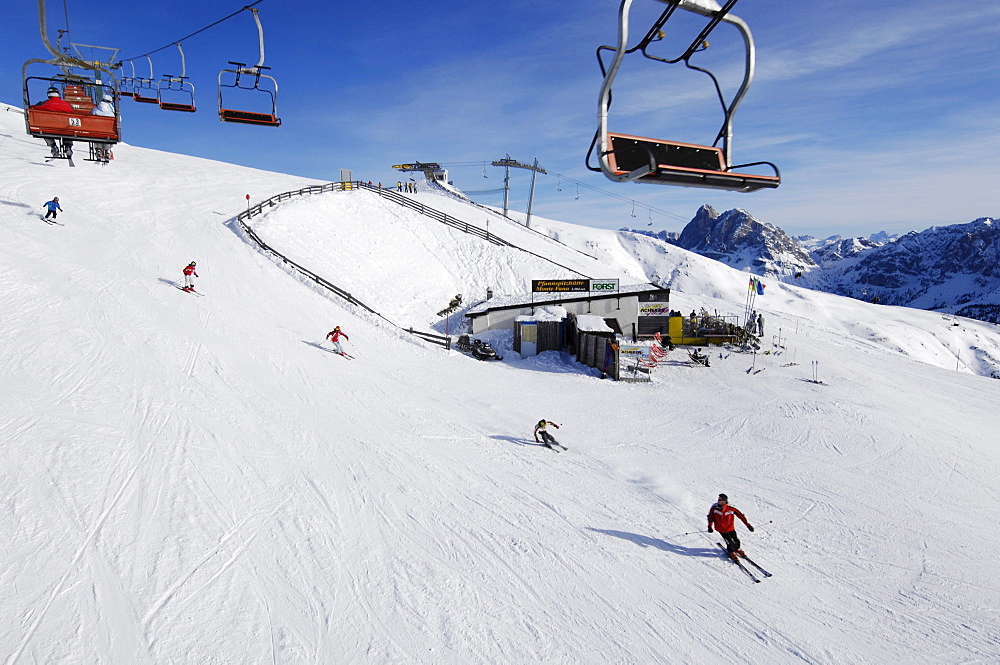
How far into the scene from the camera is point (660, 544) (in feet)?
30.9

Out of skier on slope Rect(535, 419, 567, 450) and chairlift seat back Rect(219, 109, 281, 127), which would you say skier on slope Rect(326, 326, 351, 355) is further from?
skier on slope Rect(535, 419, 567, 450)

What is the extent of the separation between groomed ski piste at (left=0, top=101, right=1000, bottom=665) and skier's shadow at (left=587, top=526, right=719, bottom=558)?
61 millimetres

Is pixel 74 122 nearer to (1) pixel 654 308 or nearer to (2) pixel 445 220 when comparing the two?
(2) pixel 445 220

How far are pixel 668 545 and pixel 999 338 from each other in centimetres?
14916

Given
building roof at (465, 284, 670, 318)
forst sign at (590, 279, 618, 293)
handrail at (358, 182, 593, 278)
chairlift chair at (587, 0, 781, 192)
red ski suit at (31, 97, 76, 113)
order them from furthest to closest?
1. handrail at (358, 182, 593, 278)
2. forst sign at (590, 279, 618, 293)
3. building roof at (465, 284, 670, 318)
4. red ski suit at (31, 97, 76, 113)
5. chairlift chair at (587, 0, 781, 192)

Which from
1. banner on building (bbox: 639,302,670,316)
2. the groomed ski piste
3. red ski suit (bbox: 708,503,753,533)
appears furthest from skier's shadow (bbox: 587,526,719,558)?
banner on building (bbox: 639,302,670,316)

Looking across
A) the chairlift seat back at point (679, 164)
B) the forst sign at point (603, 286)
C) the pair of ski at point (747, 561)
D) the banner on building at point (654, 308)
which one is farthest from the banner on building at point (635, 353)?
the chairlift seat back at point (679, 164)

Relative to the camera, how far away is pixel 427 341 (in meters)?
25.8

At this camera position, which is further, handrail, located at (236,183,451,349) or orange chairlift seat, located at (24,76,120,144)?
handrail, located at (236,183,451,349)

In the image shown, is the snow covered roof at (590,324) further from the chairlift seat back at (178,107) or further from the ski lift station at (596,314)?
the chairlift seat back at (178,107)

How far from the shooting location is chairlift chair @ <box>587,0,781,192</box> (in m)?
4.68

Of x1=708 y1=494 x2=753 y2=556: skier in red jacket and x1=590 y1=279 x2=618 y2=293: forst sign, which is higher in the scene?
x1=590 y1=279 x2=618 y2=293: forst sign

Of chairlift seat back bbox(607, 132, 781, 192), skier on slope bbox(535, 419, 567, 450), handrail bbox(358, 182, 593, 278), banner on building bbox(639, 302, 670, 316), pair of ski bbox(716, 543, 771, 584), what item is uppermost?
handrail bbox(358, 182, 593, 278)

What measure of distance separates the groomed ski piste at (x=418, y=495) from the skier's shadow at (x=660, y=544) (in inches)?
2.4
